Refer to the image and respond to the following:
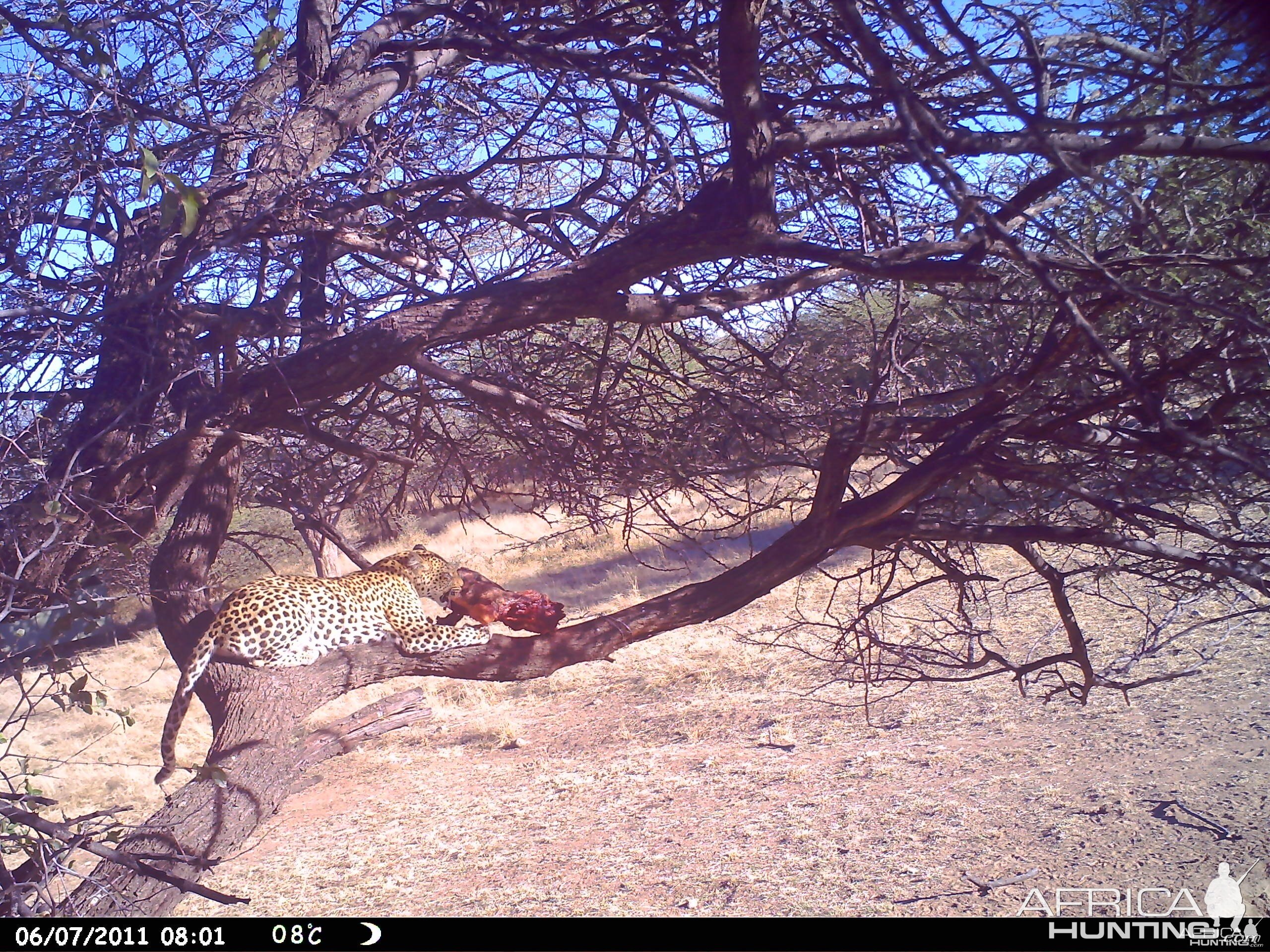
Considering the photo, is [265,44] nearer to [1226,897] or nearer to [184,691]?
[184,691]

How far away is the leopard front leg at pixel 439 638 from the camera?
422cm

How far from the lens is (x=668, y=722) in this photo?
1084 centimetres

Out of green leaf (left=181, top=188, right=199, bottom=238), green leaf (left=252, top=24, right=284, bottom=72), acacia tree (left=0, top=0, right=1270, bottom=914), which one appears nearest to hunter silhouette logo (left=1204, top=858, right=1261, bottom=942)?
acacia tree (left=0, top=0, right=1270, bottom=914)

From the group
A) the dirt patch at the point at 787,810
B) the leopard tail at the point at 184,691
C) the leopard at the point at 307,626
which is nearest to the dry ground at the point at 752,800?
the dirt patch at the point at 787,810

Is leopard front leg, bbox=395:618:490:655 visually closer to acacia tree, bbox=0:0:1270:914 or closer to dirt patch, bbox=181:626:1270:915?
acacia tree, bbox=0:0:1270:914

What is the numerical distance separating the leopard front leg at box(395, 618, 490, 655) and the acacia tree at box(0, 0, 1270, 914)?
14 cm

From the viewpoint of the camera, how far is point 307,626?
13.8 ft

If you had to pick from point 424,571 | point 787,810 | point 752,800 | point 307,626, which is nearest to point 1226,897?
point 787,810

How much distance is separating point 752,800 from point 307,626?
5.08 m

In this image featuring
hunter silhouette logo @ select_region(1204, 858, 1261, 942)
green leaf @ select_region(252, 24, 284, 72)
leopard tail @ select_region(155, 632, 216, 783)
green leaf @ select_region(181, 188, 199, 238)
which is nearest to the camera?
green leaf @ select_region(181, 188, 199, 238)

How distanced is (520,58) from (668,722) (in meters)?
8.37

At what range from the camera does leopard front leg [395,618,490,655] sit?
4.22 m

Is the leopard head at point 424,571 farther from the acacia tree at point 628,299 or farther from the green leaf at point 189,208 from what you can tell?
the green leaf at point 189,208

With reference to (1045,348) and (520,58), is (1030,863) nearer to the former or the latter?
(1045,348)
